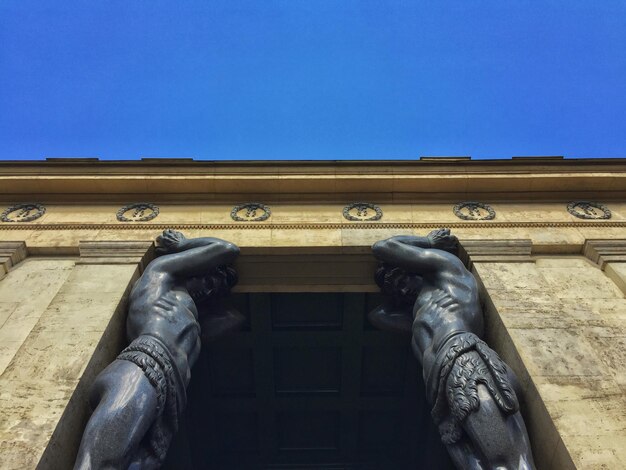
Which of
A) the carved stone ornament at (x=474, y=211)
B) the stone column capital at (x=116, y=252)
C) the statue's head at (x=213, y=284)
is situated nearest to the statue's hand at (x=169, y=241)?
the stone column capital at (x=116, y=252)

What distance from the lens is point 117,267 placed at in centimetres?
985

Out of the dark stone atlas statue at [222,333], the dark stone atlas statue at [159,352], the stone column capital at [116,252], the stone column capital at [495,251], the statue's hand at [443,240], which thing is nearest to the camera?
the dark stone atlas statue at [159,352]

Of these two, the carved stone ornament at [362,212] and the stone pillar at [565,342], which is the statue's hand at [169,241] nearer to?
the carved stone ornament at [362,212]

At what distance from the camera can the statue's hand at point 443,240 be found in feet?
33.6

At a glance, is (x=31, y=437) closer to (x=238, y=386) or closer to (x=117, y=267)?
(x=117, y=267)

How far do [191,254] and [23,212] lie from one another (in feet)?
13.3

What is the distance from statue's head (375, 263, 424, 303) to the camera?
9.80 meters

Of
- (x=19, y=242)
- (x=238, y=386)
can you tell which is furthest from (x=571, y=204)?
(x=19, y=242)

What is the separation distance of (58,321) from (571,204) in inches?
359

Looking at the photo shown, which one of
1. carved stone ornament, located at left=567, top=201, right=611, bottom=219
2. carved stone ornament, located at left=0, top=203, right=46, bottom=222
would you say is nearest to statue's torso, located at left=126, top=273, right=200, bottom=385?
carved stone ornament, located at left=0, top=203, right=46, bottom=222

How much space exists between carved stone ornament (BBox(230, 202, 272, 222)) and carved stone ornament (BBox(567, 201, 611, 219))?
564 cm

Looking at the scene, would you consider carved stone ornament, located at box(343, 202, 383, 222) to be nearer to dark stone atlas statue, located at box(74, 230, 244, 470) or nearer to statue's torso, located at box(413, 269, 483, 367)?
statue's torso, located at box(413, 269, 483, 367)

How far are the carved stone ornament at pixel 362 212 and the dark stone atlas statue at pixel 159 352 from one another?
8.24 feet

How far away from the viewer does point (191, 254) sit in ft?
31.5
